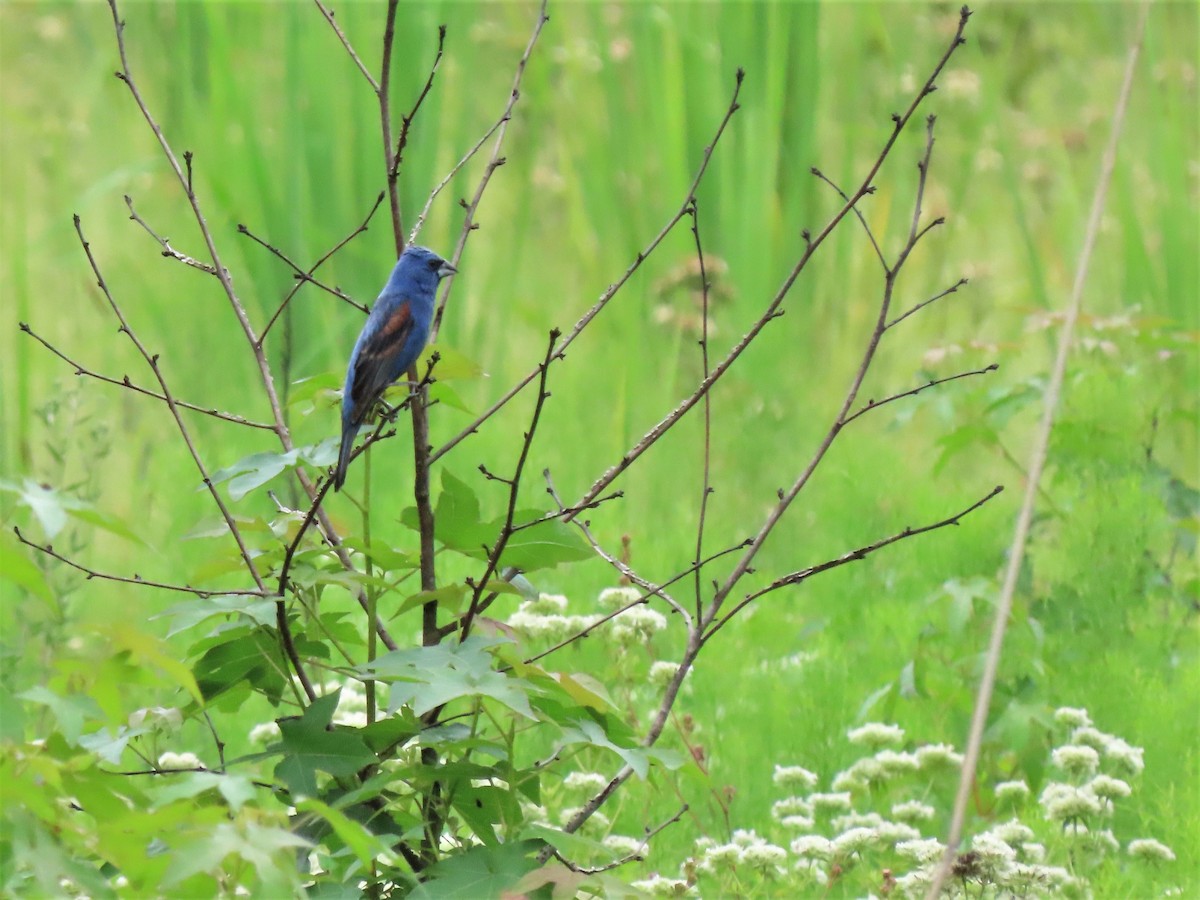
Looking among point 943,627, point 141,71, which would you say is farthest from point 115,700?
point 141,71

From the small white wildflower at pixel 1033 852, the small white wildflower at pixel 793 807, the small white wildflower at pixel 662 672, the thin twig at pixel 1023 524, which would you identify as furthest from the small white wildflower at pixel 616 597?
the thin twig at pixel 1023 524

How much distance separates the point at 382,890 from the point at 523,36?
527 centimetres

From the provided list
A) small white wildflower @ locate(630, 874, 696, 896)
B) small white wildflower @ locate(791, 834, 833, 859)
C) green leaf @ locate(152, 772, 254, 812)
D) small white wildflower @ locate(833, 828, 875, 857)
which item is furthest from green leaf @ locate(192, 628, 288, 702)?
small white wildflower @ locate(833, 828, 875, 857)

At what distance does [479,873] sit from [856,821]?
1268 mm

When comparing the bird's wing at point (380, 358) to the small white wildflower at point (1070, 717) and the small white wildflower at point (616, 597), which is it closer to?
the small white wildflower at point (616, 597)

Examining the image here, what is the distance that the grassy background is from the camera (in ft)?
12.1

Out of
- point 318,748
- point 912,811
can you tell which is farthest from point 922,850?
point 318,748

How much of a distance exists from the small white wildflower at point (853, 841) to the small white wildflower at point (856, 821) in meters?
0.14

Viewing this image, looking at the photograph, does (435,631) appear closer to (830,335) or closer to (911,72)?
(830,335)

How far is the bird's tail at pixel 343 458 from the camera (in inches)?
70.8

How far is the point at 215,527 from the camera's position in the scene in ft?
6.06

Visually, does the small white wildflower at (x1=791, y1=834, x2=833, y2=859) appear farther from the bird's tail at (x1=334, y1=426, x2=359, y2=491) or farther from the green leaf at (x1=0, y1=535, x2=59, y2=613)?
the green leaf at (x1=0, y1=535, x2=59, y2=613)

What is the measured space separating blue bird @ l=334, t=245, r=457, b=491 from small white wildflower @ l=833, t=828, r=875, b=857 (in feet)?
3.47

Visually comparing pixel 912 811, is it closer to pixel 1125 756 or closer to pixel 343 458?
pixel 1125 756
